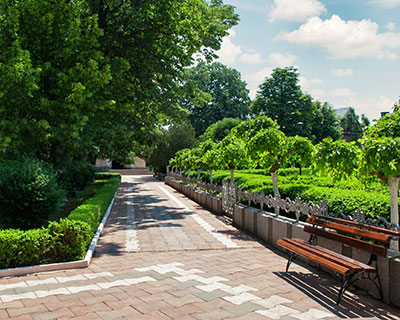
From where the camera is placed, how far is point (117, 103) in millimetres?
14844

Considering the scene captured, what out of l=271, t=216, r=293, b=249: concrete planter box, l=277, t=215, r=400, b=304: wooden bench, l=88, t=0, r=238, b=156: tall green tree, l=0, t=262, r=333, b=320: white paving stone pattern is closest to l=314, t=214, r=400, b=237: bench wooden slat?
l=277, t=215, r=400, b=304: wooden bench

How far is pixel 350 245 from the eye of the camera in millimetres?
5336

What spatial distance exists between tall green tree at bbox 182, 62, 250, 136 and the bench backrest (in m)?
53.8

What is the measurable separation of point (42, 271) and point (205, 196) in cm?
1023

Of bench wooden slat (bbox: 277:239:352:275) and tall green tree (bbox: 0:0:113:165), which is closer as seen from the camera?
bench wooden slat (bbox: 277:239:352:275)

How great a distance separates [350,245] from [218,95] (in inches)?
2346

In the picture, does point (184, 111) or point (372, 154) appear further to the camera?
point (184, 111)

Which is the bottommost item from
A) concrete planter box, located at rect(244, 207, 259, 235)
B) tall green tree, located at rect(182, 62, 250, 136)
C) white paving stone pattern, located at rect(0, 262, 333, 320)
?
white paving stone pattern, located at rect(0, 262, 333, 320)

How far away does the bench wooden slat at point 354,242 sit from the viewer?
468 centimetres

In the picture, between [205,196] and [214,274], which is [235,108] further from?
[214,274]

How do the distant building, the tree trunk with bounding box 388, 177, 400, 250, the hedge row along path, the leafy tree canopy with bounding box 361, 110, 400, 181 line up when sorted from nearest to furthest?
the hedge row along path < the leafy tree canopy with bounding box 361, 110, 400, 181 < the tree trunk with bounding box 388, 177, 400, 250 < the distant building

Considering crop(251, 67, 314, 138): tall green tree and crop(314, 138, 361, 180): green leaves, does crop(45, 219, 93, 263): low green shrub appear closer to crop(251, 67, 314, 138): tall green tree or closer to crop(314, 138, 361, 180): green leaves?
crop(314, 138, 361, 180): green leaves

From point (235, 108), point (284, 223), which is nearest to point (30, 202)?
point (284, 223)

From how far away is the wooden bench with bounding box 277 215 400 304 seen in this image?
4.71 m
